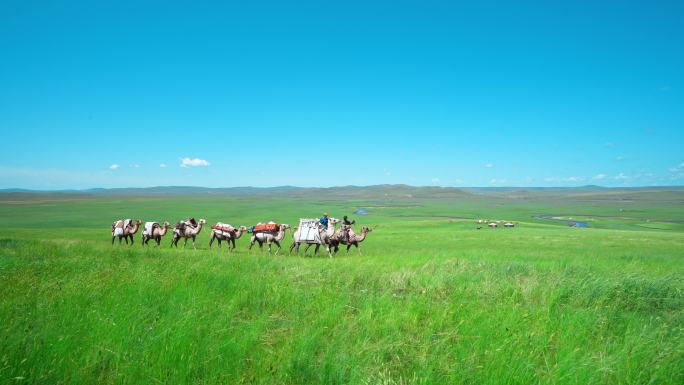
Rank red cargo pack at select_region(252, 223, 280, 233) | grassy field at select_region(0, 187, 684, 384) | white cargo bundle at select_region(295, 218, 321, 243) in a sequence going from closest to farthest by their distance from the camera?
grassy field at select_region(0, 187, 684, 384) < white cargo bundle at select_region(295, 218, 321, 243) < red cargo pack at select_region(252, 223, 280, 233)

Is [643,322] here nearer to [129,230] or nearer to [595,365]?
[595,365]

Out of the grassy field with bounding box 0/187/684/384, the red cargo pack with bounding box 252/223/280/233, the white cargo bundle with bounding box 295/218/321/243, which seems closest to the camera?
the grassy field with bounding box 0/187/684/384

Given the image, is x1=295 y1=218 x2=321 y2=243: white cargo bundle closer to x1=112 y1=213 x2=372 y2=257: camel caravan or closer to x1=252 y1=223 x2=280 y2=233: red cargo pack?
x1=112 y1=213 x2=372 y2=257: camel caravan

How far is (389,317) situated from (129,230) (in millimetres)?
23253

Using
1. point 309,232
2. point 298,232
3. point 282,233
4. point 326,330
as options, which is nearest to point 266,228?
point 282,233

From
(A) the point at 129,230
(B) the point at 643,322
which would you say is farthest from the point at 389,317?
(A) the point at 129,230

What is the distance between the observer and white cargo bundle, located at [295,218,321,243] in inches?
758

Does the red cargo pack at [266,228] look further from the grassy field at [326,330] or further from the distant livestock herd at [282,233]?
the grassy field at [326,330]

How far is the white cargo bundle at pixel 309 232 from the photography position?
1925 cm

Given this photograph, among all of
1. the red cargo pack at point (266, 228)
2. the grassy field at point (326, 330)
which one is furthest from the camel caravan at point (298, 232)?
the grassy field at point (326, 330)

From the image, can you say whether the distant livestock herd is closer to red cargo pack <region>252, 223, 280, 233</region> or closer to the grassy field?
red cargo pack <region>252, 223, 280, 233</region>

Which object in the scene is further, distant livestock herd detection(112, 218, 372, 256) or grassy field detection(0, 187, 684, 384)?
distant livestock herd detection(112, 218, 372, 256)

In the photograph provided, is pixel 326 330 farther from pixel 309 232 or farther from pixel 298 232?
pixel 298 232

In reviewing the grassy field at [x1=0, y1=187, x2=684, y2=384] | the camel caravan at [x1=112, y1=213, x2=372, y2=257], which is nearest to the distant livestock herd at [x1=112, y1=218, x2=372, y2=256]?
the camel caravan at [x1=112, y1=213, x2=372, y2=257]
